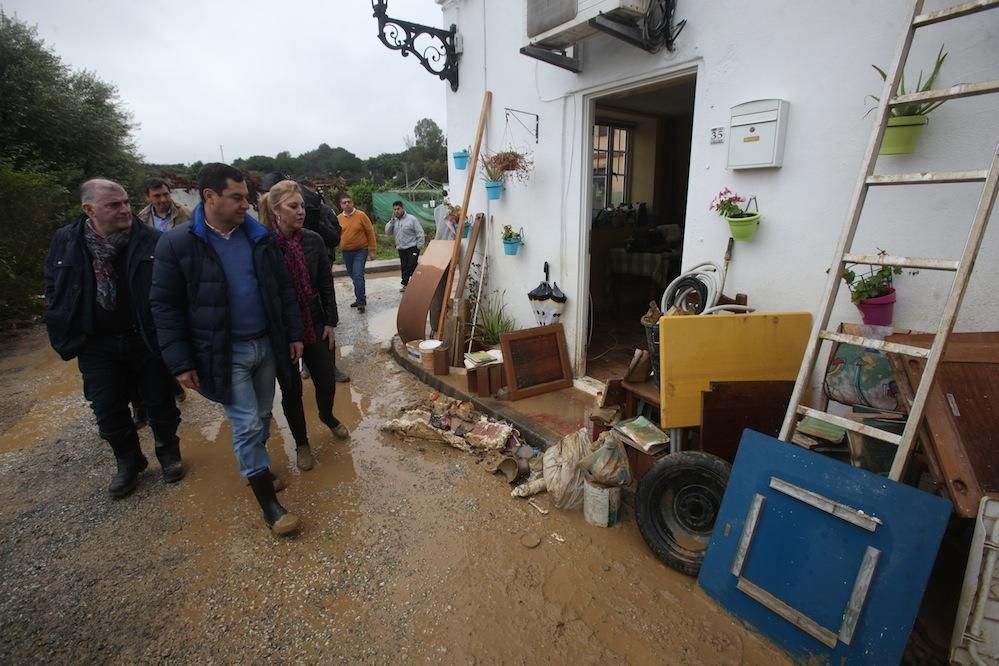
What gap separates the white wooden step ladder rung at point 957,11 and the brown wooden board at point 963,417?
1.29 m

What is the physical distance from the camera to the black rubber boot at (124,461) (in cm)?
293

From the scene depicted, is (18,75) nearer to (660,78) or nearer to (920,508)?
(660,78)

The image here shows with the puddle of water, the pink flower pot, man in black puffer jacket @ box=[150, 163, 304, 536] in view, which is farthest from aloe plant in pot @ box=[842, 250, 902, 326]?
the puddle of water

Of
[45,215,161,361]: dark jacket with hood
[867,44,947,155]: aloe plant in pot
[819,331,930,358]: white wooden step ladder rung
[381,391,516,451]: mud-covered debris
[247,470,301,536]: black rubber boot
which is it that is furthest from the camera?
[381,391,516,451]: mud-covered debris

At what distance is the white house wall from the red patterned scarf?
2.32 metres

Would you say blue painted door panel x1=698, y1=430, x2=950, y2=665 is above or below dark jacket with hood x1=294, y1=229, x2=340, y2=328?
below

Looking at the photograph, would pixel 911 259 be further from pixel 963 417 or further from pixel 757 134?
pixel 757 134

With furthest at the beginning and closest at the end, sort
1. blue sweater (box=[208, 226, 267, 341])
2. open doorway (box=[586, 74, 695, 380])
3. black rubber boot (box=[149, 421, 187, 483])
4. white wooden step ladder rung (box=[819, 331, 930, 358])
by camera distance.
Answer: open doorway (box=[586, 74, 695, 380]) < black rubber boot (box=[149, 421, 187, 483]) < blue sweater (box=[208, 226, 267, 341]) < white wooden step ladder rung (box=[819, 331, 930, 358])

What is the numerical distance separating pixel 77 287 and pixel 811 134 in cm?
430

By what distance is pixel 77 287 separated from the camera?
2.70 metres

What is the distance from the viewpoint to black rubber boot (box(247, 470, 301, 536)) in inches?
100

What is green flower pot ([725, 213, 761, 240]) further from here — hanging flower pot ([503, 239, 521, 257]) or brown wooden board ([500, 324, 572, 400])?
hanging flower pot ([503, 239, 521, 257])

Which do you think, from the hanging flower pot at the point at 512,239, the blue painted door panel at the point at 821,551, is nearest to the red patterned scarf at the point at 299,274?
the hanging flower pot at the point at 512,239

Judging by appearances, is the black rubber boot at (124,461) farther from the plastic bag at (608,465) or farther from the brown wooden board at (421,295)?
the plastic bag at (608,465)
